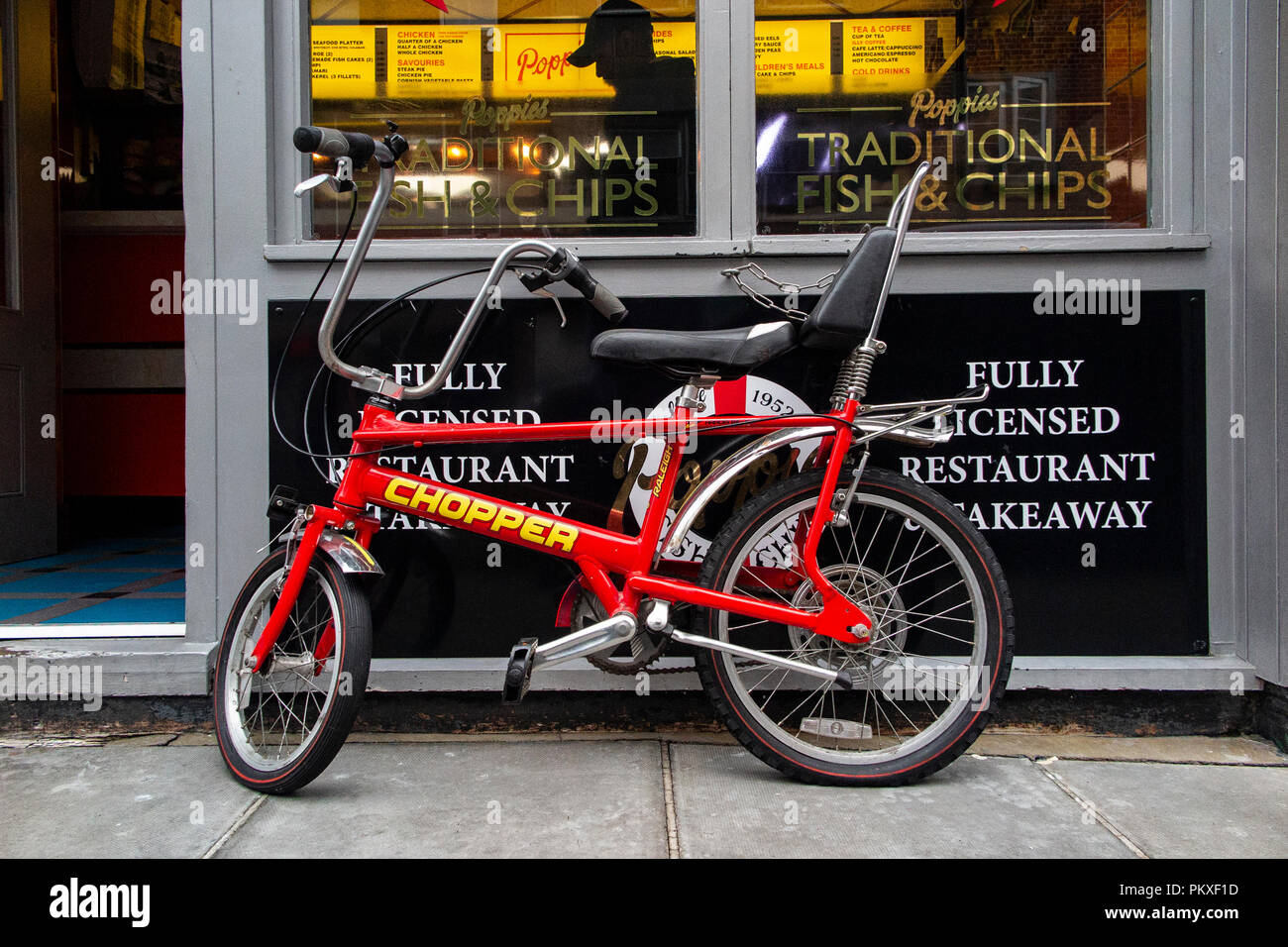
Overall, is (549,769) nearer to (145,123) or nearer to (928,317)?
(928,317)

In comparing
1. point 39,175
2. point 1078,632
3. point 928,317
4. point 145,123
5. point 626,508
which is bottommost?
point 1078,632

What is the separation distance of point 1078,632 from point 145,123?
290 inches

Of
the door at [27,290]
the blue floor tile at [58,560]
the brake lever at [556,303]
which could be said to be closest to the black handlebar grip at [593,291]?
the brake lever at [556,303]

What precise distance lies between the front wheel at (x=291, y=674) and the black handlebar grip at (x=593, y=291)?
105 centimetres

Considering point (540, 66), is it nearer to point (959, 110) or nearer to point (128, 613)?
point (959, 110)

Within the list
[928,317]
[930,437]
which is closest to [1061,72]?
[928,317]

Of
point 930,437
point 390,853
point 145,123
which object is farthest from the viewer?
point 145,123

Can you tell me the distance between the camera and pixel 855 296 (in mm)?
2438

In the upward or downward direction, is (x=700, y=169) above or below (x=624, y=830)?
above

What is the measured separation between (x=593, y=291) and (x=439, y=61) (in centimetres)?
132

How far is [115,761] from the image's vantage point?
106 inches

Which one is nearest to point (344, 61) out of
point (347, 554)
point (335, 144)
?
point (335, 144)

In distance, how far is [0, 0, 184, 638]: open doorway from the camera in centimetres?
472

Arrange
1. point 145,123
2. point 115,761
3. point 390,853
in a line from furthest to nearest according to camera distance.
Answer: point 145,123
point 115,761
point 390,853
